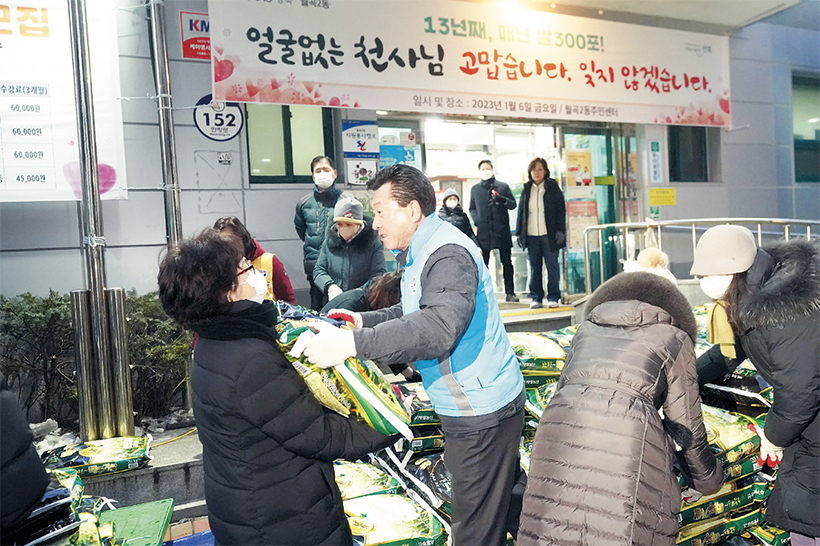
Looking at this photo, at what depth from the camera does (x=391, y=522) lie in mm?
2178

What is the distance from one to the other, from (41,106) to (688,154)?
8.13 metres

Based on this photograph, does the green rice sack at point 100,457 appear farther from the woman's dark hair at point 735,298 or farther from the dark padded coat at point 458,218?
the dark padded coat at point 458,218

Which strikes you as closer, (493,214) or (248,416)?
(248,416)

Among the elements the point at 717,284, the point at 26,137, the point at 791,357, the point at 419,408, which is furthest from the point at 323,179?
the point at 791,357

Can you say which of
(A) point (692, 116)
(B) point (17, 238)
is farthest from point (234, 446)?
(A) point (692, 116)

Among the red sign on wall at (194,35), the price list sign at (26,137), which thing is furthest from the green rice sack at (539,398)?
the red sign on wall at (194,35)

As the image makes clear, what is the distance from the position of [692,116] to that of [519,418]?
5.59m

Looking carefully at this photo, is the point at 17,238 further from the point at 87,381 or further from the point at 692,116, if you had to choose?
the point at 692,116

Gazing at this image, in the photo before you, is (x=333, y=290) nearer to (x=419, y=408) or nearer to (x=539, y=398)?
(x=419, y=408)

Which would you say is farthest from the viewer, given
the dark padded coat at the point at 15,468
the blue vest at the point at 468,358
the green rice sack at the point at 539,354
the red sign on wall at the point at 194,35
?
Answer: the red sign on wall at the point at 194,35

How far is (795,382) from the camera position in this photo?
1958 millimetres

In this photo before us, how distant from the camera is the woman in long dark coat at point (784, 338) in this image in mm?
1961

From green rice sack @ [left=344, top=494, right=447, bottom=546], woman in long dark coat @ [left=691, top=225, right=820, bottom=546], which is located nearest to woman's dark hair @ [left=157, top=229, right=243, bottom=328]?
green rice sack @ [left=344, top=494, right=447, bottom=546]

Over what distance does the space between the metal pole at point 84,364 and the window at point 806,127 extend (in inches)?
399
